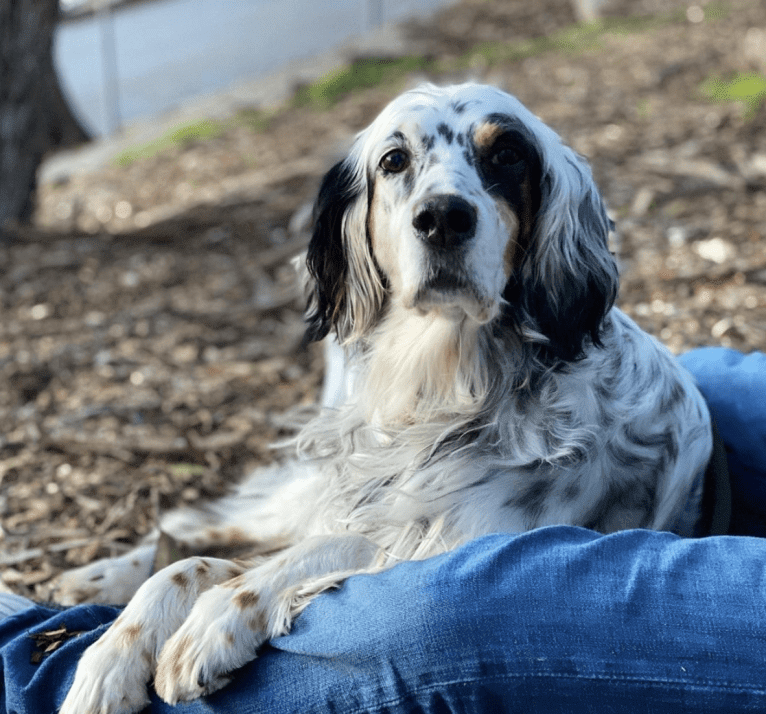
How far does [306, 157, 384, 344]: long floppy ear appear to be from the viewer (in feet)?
8.78

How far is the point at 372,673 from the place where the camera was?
1.91m

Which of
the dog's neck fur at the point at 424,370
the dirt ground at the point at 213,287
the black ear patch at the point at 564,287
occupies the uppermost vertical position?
the black ear patch at the point at 564,287

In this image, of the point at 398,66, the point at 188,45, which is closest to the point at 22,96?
the point at 398,66

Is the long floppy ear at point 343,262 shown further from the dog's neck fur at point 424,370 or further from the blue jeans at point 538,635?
the blue jeans at point 538,635

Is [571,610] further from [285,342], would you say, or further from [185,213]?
[185,213]

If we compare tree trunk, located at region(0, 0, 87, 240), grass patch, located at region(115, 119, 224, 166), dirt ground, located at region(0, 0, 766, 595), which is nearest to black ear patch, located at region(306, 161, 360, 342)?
dirt ground, located at region(0, 0, 766, 595)

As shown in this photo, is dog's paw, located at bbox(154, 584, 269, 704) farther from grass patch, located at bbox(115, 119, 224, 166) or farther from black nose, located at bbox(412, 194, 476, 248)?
grass patch, located at bbox(115, 119, 224, 166)

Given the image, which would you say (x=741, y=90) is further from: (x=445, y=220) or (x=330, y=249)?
(x=445, y=220)

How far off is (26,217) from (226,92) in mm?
5121

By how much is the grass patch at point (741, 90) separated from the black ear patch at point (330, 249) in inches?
171

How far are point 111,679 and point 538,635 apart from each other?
89 cm

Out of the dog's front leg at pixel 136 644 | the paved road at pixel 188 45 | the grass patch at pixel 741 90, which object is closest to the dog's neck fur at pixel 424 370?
the dog's front leg at pixel 136 644


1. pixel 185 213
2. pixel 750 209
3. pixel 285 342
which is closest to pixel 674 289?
pixel 750 209

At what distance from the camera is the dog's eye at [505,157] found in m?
2.47
